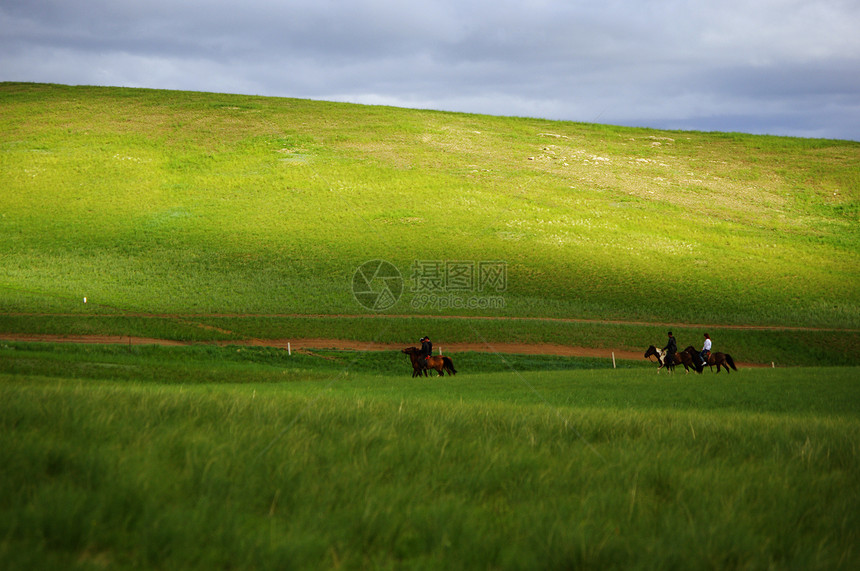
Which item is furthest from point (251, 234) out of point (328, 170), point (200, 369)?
point (200, 369)

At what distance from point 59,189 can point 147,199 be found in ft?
34.5

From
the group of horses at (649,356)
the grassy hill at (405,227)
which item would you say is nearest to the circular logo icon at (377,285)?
the grassy hill at (405,227)

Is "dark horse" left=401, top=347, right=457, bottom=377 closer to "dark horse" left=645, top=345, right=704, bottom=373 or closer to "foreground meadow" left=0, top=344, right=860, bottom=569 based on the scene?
"dark horse" left=645, top=345, right=704, bottom=373

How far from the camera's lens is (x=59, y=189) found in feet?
242

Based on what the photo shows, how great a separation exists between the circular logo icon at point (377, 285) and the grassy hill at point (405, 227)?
46 cm

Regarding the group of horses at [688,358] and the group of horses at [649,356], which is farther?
the group of horses at [688,358]

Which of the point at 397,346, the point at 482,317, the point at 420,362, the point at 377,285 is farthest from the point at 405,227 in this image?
the point at 420,362

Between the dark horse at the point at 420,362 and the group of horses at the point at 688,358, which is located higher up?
the group of horses at the point at 688,358

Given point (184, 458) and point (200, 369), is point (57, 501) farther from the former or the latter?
point (200, 369)

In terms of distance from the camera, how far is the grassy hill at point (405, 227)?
46594mm

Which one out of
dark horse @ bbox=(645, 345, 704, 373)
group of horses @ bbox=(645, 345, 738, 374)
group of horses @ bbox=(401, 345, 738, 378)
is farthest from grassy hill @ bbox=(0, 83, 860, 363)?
dark horse @ bbox=(645, 345, 704, 373)

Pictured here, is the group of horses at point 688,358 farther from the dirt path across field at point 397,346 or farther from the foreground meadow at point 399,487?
the foreground meadow at point 399,487

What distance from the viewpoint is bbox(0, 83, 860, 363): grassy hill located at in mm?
46594

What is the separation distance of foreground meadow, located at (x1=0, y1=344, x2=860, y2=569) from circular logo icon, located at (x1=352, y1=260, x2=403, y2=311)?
41.5 meters
